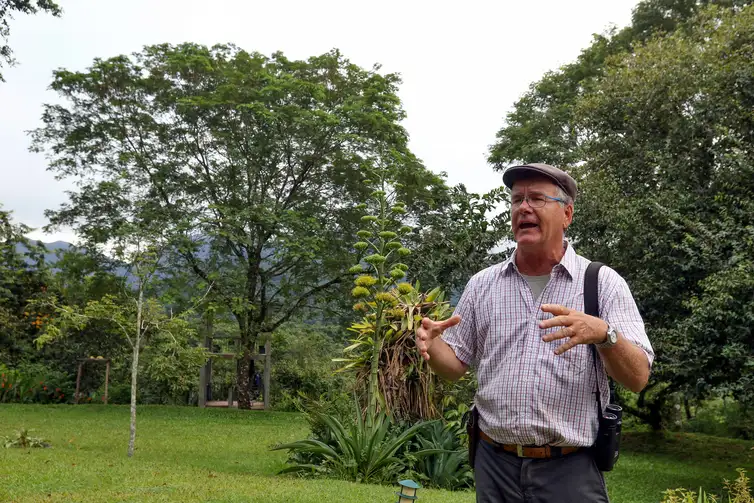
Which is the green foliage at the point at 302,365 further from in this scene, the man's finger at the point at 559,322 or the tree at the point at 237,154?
the man's finger at the point at 559,322

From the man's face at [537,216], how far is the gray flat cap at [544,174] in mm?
25

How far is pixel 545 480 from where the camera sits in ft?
7.11

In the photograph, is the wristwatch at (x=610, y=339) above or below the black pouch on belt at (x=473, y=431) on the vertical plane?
above

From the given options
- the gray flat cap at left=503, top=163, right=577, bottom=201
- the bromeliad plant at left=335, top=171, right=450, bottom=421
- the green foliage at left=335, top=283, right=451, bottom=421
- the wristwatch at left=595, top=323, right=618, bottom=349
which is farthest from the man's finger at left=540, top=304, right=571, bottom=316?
the green foliage at left=335, top=283, right=451, bottom=421

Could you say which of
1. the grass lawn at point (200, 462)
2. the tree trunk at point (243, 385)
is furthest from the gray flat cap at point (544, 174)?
the tree trunk at point (243, 385)

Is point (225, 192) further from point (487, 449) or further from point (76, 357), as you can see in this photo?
point (487, 449)

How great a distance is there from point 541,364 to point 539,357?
0.03m

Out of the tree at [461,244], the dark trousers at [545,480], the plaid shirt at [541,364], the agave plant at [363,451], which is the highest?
the tree at [461,244]

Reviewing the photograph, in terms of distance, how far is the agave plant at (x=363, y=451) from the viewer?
7824mm

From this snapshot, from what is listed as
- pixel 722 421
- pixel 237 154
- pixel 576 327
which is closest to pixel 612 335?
pixel 576 327

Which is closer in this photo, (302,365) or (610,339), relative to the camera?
(610,339)

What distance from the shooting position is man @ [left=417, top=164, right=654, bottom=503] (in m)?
2.15

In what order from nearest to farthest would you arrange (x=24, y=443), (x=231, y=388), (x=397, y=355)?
(x=397, y=355) → (x=24, y=443) → (x=231, y=388)

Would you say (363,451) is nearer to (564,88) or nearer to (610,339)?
(610,339)
